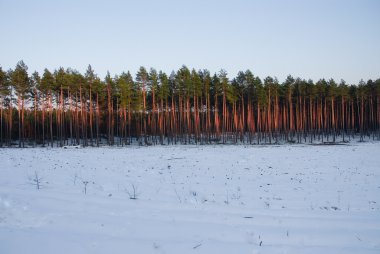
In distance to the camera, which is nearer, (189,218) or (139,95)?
(189,218)

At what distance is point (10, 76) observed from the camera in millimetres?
47719

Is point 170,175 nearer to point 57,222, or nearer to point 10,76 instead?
point 57,222

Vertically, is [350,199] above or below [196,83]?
below

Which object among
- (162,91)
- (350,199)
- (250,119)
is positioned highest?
(162,91)

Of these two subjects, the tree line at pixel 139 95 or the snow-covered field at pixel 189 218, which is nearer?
the snow-covered field at pixel 189 218

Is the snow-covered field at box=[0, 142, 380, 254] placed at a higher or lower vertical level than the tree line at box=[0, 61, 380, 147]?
lower

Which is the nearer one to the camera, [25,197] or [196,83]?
[25,197]

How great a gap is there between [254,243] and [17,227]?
16.9 feet

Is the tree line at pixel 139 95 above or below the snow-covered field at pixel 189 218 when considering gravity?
above

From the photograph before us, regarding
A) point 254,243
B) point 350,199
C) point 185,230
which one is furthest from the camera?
point 350,199

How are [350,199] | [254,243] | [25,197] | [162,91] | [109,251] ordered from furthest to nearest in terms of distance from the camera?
[162,91], [350,199], [25,197], [254,243], [109,251]

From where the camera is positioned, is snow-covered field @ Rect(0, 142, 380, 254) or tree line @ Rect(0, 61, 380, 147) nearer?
snow-covered field @ Rect(0, 142, 380, 254)

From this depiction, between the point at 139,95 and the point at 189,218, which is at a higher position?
the point at 139,95

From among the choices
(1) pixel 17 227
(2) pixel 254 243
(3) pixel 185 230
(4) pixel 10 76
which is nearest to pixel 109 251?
(3) pixel 185 230
